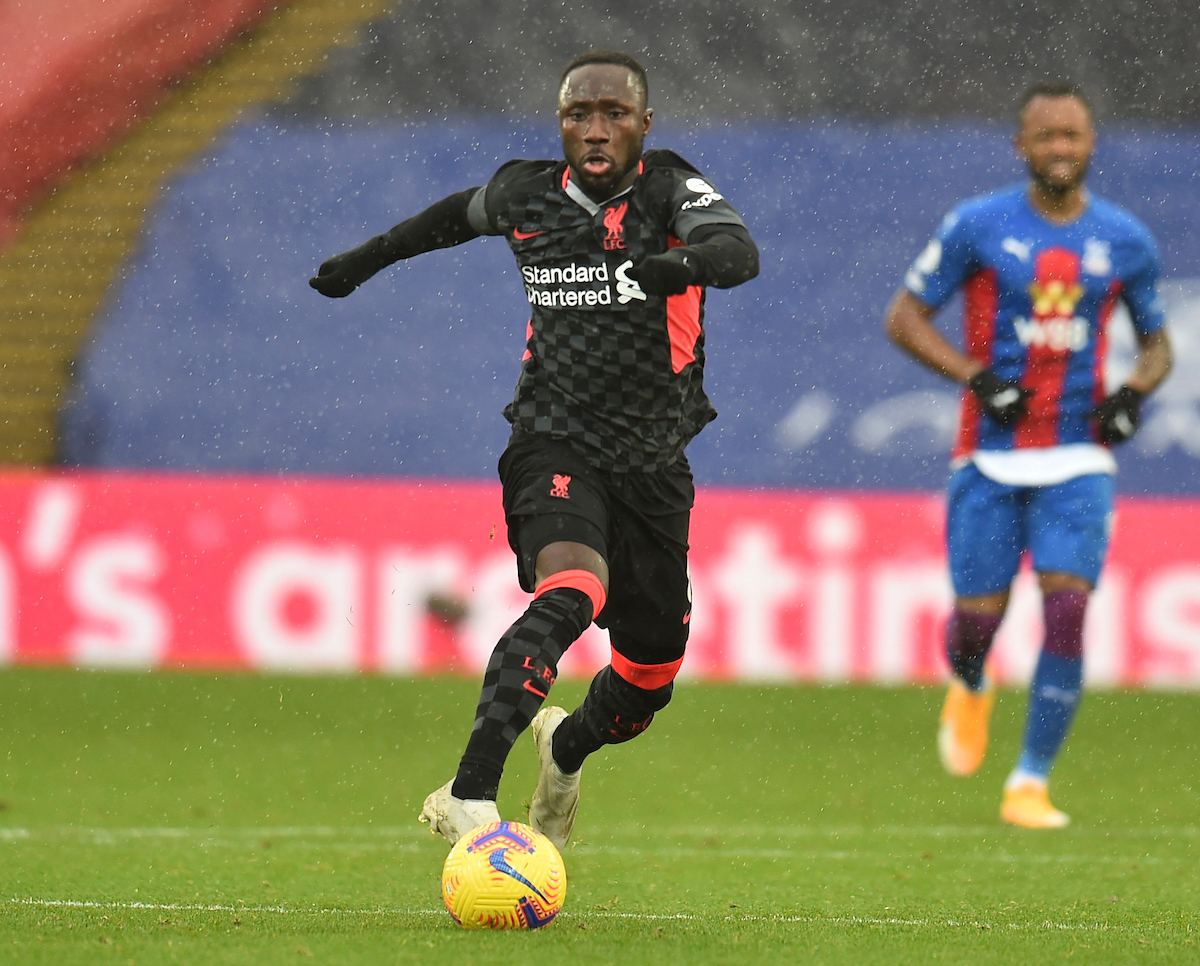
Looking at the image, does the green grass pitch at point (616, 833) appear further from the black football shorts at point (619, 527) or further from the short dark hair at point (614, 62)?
the short dark hair at point (614, 62)

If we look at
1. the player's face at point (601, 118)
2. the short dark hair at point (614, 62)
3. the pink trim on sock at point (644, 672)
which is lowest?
the pink trim on sock at point (644, 672)

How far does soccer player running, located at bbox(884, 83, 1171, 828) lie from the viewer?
5953 millimetres

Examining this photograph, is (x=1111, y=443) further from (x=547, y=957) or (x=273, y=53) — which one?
(x=273, y=53)

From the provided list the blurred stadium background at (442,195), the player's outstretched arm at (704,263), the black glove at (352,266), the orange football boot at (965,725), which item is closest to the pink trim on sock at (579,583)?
the player's outstretched arm at (704,263)

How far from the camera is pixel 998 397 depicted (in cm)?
600

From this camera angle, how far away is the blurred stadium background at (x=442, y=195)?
12.5 meters

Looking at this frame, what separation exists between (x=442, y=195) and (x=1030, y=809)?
25.9 ft

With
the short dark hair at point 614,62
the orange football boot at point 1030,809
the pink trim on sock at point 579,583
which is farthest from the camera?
the orange football boot at point 1030,809

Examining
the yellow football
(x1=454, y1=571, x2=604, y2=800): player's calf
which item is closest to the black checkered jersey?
(x1=454, y1=571, x2=604, y2=800): player's calf

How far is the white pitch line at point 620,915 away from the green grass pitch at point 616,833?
0.01 metres

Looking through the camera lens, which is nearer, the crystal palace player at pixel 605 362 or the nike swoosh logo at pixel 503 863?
the nike swoosh logo at pixel 503 863

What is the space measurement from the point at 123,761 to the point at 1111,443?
4.08m

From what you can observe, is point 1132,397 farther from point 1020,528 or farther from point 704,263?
point 704,263

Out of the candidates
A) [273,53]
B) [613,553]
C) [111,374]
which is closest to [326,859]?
[613,553]
